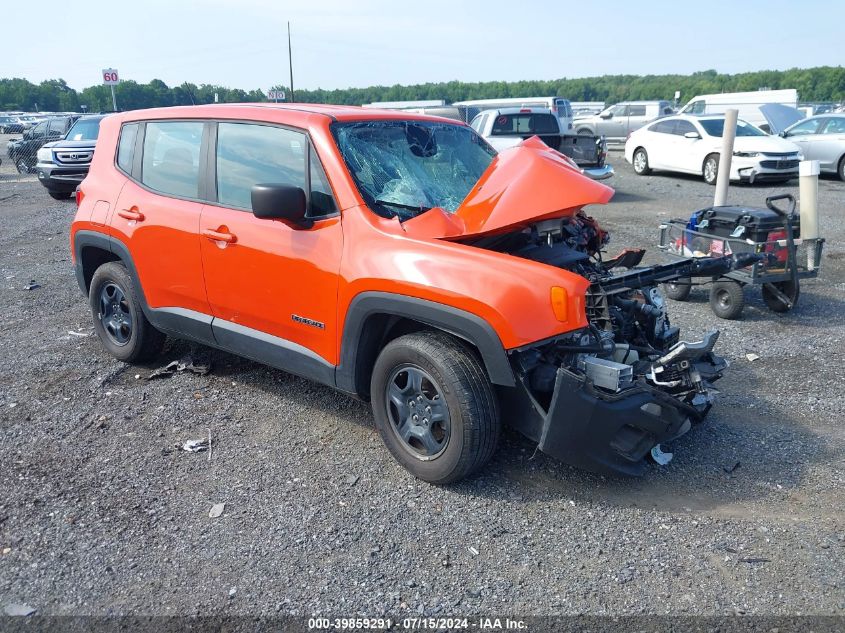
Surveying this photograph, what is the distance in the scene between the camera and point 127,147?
5102 mm

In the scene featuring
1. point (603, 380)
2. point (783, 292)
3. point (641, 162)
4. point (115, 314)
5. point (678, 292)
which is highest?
point (641, 162)

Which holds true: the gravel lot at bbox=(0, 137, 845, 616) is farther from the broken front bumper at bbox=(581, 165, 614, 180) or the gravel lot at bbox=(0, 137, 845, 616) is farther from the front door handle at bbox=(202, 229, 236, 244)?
the broken front bumper at bbox=(581, 165, 614, 180)

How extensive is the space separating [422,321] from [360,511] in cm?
99

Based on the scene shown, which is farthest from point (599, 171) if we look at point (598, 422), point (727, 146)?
point (598, 422)

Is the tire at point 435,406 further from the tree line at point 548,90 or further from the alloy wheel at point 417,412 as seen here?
the tree line at point 548,90

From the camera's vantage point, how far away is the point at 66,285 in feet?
26.0

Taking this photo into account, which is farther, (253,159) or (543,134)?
(543,134)

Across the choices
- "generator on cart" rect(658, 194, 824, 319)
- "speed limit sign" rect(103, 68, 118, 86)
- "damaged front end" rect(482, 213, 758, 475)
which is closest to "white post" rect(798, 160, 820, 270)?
"generator on cart" rect(658, 194, 824, 319)

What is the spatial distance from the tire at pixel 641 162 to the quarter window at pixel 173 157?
51.1 feet

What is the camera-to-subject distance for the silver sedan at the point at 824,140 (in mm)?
16641

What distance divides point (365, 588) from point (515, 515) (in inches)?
34.6

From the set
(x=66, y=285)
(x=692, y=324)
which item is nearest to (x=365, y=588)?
(x=692, y=324)

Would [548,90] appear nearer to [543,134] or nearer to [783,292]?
[543,134]

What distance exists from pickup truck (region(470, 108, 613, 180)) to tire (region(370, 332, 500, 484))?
9601 millimetres
